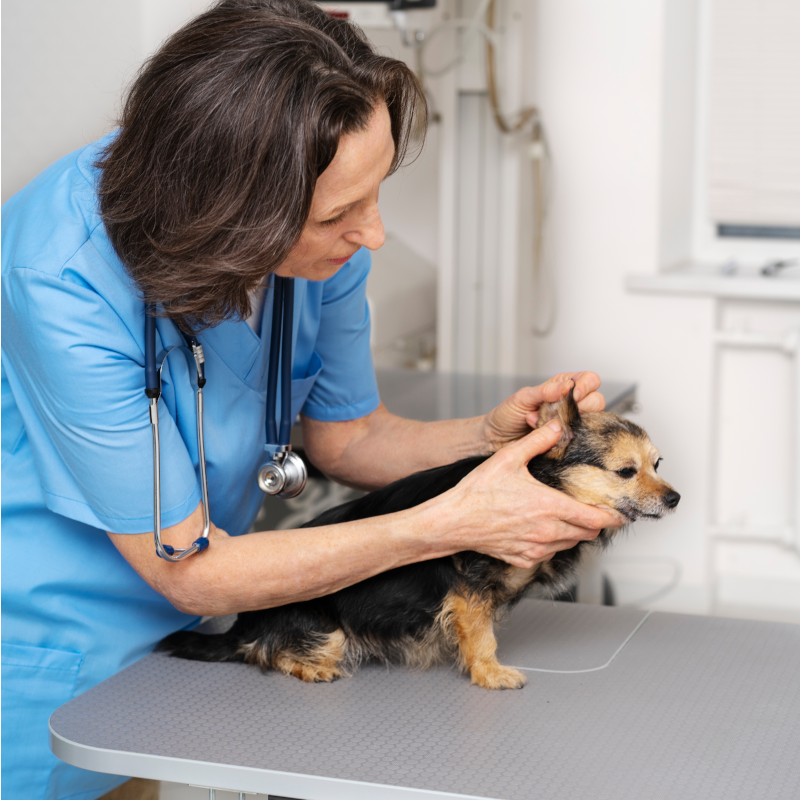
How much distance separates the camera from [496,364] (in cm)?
279

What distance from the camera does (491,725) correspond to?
0.95 metres

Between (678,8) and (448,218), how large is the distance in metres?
0.86

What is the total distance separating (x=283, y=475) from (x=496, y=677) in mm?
337

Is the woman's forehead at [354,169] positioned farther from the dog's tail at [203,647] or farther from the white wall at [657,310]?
the white wall at [657,310]

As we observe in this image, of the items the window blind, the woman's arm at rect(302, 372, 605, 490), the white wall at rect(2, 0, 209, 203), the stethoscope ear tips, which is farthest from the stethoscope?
the window blind

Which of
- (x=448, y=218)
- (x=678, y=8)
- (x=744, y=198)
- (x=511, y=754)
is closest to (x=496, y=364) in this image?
(x=448, y=218)

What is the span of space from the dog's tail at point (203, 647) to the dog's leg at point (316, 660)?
0.21ft

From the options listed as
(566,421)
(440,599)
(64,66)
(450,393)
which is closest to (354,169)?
(566,421)

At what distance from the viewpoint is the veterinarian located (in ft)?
2.89

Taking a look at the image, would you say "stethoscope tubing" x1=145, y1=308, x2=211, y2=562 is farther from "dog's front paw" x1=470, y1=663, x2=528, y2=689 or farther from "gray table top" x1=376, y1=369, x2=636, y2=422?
"gray table top" x1=376, y1=369, x2=636, y2=422

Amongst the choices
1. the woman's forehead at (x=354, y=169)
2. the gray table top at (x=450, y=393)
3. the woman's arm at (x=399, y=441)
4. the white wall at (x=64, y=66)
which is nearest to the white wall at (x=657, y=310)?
the gray table top at (x=450, y=393)

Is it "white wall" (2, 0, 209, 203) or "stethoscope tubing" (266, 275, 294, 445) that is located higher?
"white wall" (2, 0, 209, 203)

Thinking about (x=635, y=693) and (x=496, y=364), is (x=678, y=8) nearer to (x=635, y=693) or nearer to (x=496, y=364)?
(x=496, y=364)

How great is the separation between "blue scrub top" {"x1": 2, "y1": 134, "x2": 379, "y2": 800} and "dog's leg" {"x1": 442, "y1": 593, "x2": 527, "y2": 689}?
11.3 inches
